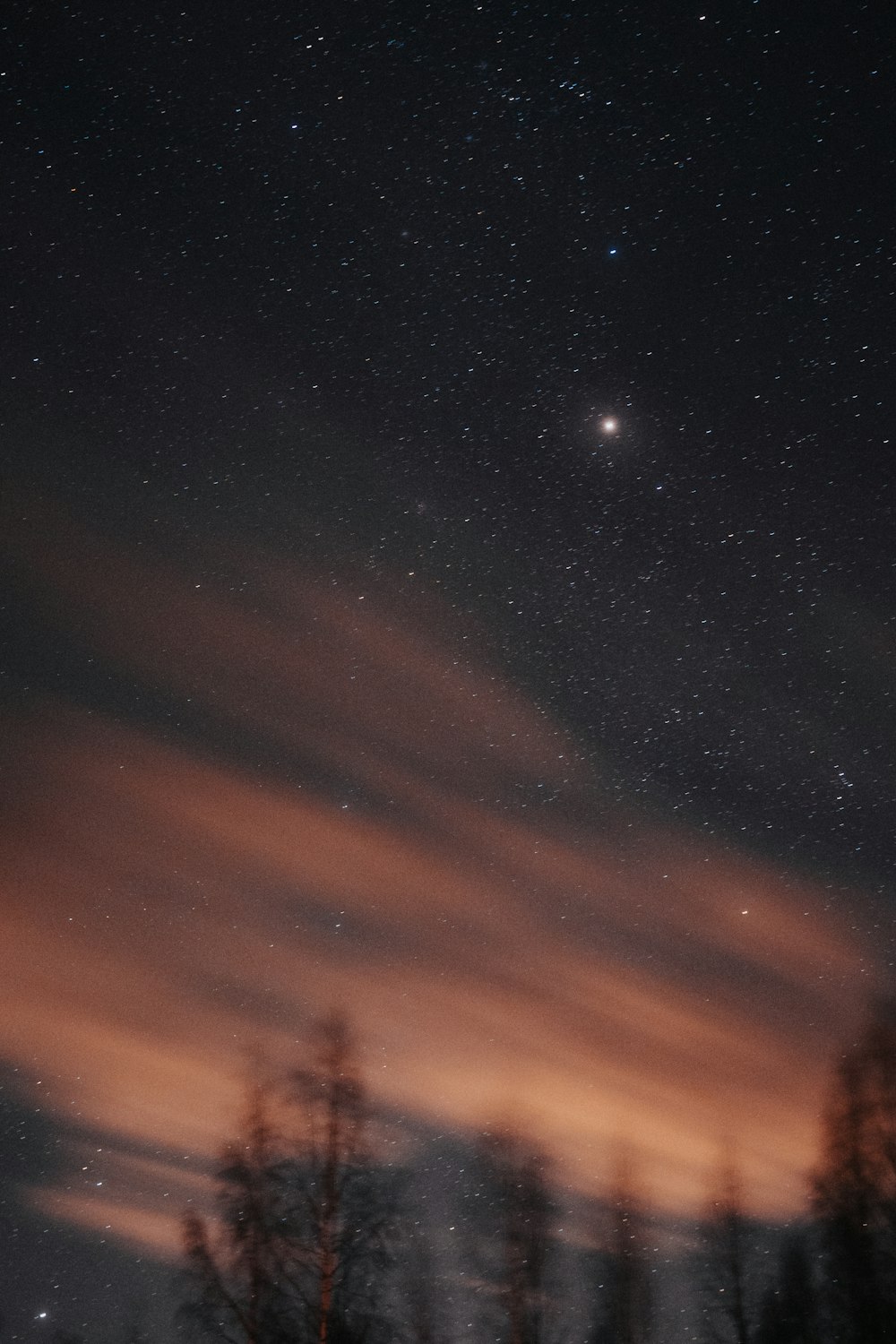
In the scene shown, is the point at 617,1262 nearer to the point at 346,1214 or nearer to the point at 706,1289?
the point at 706,1289

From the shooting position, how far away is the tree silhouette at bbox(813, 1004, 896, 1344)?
2339 cm

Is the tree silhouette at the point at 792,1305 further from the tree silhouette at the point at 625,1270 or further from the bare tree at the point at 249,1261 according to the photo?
the bare tree at the point at 249,1261

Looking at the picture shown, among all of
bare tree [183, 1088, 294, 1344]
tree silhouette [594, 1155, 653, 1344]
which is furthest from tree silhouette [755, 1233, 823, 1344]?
bare tree [183, 1088, 294, 1344]

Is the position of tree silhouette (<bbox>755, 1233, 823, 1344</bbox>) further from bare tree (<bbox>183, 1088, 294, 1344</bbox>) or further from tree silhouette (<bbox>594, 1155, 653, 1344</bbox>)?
bare tree (<bbox>183, 1088, 294, 1344</bbox>)

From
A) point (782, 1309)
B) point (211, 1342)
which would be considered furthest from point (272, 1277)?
point (782, 1309)

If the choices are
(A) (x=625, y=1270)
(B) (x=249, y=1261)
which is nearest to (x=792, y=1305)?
(A) (x=625, y=1270)

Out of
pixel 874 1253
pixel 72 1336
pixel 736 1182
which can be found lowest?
pixel 72 1336

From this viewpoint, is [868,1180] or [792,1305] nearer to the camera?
[868,1180]

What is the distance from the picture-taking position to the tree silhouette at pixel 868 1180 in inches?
921

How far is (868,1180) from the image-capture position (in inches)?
930

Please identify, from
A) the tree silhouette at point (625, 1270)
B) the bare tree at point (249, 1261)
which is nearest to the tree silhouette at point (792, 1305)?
the tree silhouette at point (625, 1270)

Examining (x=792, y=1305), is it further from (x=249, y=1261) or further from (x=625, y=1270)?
(x=249, y=1261)

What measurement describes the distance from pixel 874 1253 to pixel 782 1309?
58.3 ft

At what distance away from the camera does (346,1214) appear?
20594 mm
